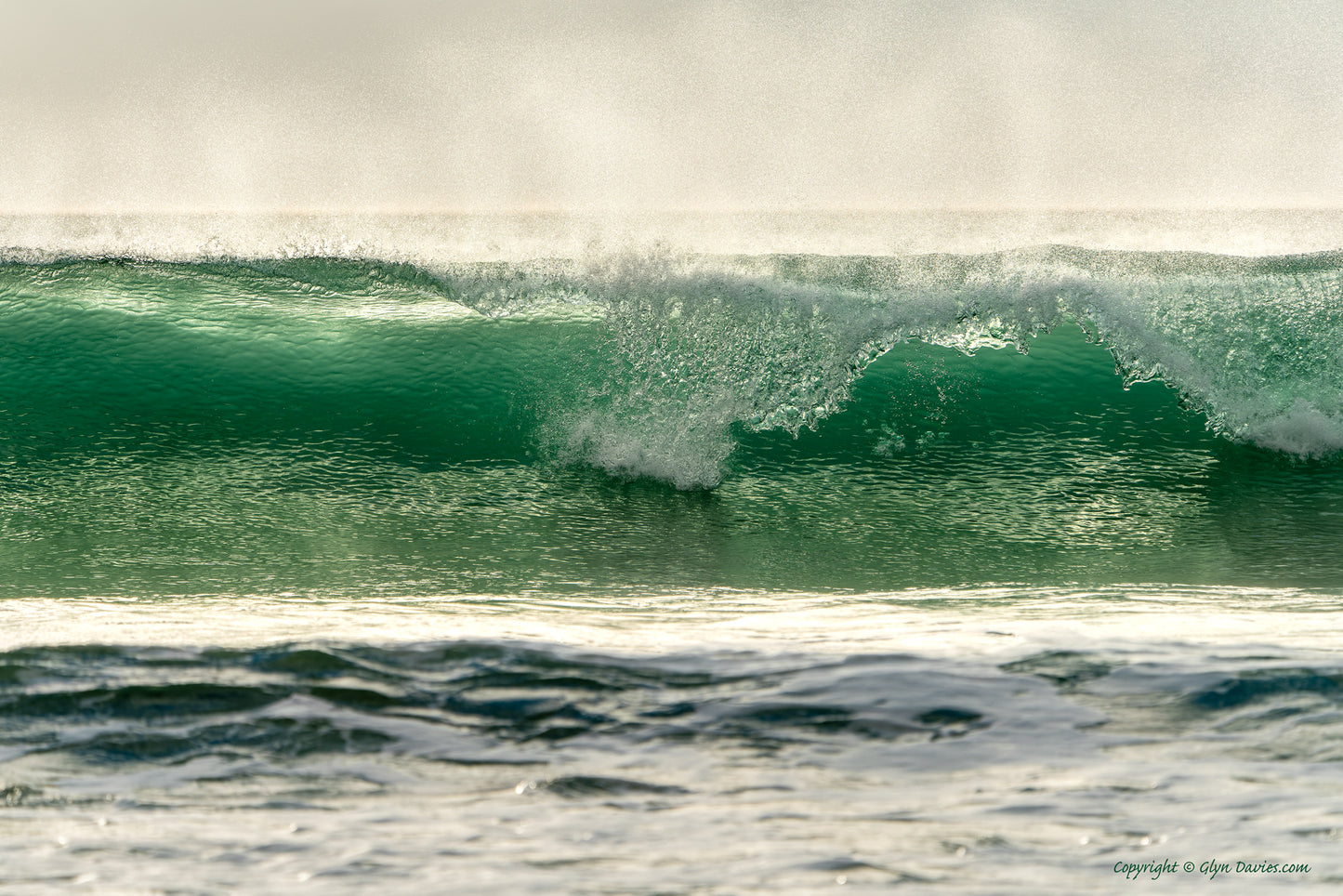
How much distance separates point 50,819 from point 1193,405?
3151 millimetres

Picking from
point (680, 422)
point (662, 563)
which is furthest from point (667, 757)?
point (680, 422)

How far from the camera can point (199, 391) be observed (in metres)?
3.41

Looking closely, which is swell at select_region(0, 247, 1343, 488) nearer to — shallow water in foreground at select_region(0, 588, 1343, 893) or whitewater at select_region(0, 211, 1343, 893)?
whitewater at select_region(0, 211, 1343, 893)

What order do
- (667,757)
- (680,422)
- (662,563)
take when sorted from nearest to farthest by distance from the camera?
1. (667,757)
2. (662,563)
3. (680,422)

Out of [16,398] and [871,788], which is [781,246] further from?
[871,788]

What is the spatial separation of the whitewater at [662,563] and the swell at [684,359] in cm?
1

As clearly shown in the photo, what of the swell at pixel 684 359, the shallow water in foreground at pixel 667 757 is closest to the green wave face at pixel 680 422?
the swell at pixel 684 359

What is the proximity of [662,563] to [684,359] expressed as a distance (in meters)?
0.84

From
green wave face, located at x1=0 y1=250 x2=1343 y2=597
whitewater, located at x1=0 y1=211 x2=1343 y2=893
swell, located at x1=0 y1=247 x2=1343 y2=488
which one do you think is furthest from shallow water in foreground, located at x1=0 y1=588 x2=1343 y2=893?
swell, located at x1=0 y1=247 x2=1343 y2=488

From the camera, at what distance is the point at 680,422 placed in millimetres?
3143

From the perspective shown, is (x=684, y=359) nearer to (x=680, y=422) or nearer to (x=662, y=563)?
(x=680, y=422)

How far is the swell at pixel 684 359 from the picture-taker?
3211 millimetres

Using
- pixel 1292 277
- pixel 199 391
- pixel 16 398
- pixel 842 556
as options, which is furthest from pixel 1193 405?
pixel 16 398

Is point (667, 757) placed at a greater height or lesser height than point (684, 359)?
lesser
